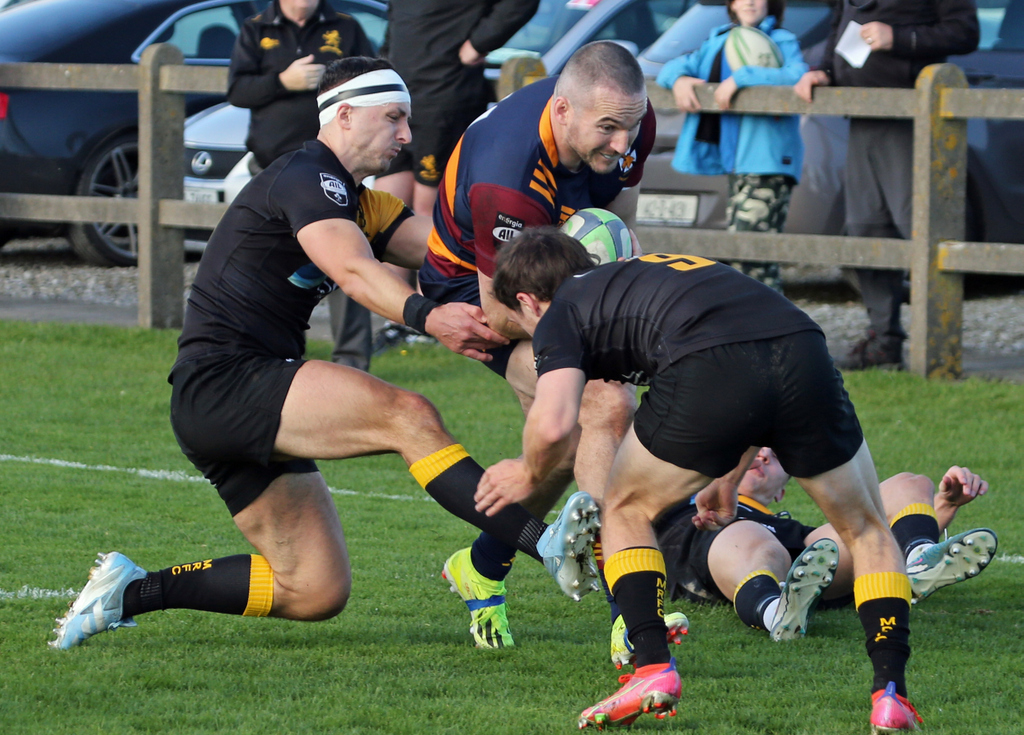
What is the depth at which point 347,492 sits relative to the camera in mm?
6844

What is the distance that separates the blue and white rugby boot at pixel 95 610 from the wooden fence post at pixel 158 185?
232 inches

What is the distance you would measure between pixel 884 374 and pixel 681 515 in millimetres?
3811

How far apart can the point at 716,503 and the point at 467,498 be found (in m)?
0.70

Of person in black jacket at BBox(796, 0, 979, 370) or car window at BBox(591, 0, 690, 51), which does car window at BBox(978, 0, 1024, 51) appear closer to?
person in black jacket at BBox(796, 0, 979, 370)

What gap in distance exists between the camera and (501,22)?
8508 millimetres

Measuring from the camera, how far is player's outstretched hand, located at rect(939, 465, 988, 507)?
5121mm

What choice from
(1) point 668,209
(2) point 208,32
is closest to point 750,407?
(1) point 668,209

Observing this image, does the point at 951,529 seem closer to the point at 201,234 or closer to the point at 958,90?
the point at 958,90

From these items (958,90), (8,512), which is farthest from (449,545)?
(958,90)

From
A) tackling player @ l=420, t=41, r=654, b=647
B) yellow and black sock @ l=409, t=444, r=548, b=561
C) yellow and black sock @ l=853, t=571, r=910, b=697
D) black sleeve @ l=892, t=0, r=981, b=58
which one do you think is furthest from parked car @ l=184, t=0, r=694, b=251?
yellow and black sock @ l=853, t=571, r=910, b=697

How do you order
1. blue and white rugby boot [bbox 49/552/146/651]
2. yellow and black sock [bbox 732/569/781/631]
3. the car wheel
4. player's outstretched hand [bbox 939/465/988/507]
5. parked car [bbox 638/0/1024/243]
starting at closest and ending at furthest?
blue and white rugby boot [bbox 49/552/146/651]
yellow and black sock [bbox 732/569/781/631]
player's outstretched hand [bbox 939/465/988/507]
parked car [bbox 638/0/1024/243]
the car wheel

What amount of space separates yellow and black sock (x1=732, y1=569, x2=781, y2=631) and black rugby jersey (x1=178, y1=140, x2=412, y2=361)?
161 centimetres

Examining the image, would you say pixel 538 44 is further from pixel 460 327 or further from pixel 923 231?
pixel 460 327

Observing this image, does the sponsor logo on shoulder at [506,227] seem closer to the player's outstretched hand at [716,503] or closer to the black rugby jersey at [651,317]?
the black rugby jersey at [651,317]
